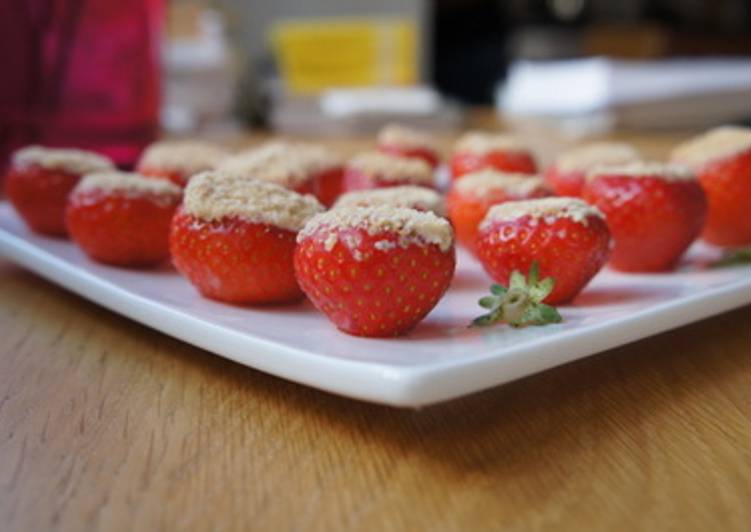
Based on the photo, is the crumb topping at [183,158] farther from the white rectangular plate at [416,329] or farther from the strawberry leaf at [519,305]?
the strawberry leaf at [519,305]

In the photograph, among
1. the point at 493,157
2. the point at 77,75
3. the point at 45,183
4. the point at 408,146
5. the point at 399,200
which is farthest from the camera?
the point at 77,75

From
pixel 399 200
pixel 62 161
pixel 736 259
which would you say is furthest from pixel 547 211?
pixel 62 161

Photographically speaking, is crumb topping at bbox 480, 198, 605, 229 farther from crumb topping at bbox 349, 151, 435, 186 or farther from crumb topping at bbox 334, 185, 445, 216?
crumb topping at bbox 349, 151, 435, 186

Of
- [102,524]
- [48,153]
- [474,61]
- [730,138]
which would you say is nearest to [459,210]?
[730,138]

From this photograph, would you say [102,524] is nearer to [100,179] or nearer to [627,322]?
[627,322]

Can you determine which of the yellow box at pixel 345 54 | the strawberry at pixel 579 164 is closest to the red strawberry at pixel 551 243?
the strawberry at pixel 579 164

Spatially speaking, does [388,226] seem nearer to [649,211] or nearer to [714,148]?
[649,211]
